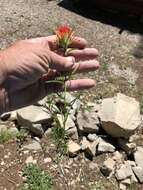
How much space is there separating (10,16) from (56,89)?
3.70m

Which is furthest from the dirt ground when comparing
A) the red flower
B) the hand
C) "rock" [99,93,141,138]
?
the red flower

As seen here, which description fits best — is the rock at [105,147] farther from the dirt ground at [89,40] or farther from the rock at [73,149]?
the rock at [73,149]

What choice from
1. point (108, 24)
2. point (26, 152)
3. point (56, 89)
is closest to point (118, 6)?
point (108, 24)

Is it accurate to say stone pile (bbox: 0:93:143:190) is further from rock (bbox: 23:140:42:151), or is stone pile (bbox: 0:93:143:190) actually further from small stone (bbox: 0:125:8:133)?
small stone (bbox: 0:125:8:133)

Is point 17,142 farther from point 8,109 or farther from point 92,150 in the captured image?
point 8,109

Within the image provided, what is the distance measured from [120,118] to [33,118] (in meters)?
0.87

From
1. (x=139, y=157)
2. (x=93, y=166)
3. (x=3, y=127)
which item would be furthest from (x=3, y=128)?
(x=139, y=157)

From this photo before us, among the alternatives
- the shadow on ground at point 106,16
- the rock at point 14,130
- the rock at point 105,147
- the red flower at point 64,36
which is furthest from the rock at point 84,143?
the shadow on ground at point 106,16

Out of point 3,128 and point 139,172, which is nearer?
point 139,172

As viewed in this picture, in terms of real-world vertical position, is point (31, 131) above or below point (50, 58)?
below

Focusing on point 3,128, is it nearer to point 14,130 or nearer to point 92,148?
point 14,130

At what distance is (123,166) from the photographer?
14.8 ft

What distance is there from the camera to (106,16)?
7.59 meters

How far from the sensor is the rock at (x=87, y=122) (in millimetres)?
4770
